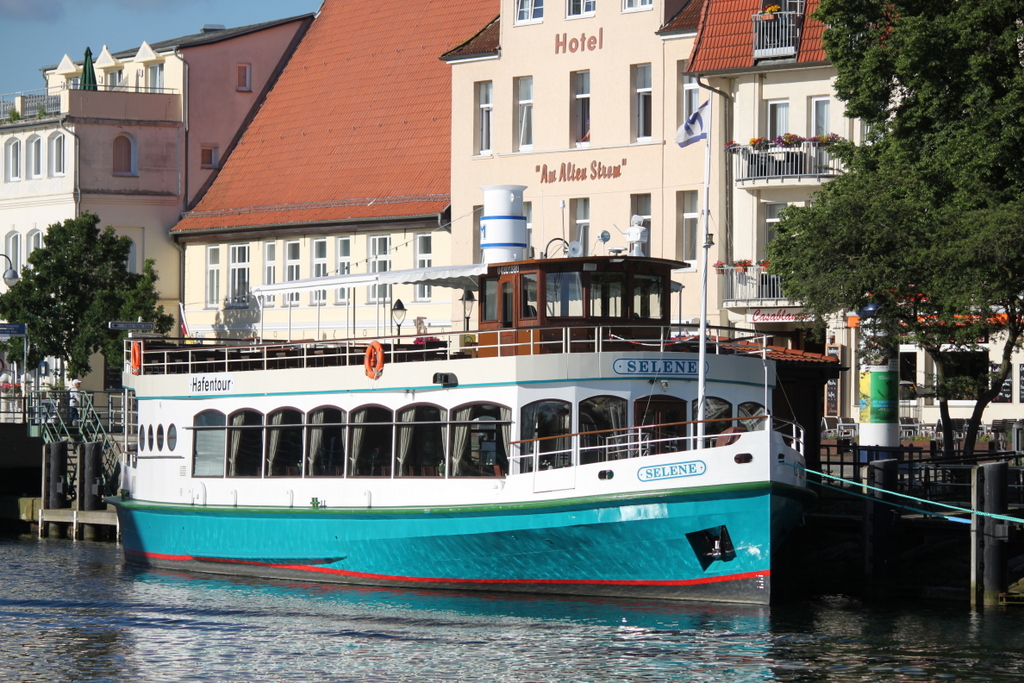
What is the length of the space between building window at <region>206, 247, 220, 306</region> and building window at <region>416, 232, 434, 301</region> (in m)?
8.26

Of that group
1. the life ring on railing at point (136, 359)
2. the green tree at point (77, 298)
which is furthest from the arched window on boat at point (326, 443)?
the green tree at point (77, 298)

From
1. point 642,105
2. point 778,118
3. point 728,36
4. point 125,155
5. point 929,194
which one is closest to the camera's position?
point 929,194

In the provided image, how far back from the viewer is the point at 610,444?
25125 mm

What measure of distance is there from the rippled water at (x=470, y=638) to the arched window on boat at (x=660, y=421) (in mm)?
2055

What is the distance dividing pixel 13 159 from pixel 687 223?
24387mm

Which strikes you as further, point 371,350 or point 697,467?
point 371,350

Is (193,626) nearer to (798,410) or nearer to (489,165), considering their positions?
(798,410)

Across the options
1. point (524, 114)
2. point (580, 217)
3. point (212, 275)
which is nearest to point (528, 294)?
point (580, 217)

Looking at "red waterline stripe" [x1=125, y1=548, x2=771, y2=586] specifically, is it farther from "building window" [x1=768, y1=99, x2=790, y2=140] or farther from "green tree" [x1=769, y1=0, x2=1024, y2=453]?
"building window" [x1=768, y1=99, x2=790, y2=140]

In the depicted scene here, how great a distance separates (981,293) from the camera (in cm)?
2766

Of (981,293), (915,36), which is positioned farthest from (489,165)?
(981,293)

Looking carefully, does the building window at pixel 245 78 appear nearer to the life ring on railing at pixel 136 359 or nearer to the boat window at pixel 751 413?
the life ring on railing at pixel 136 359

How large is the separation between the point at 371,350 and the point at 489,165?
20.5 meters

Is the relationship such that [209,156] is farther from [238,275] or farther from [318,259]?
[318,259]
